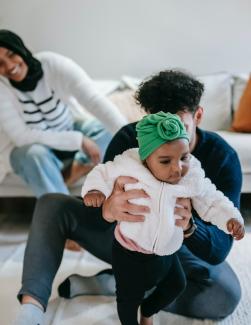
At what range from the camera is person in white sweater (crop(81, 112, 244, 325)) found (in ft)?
2.62

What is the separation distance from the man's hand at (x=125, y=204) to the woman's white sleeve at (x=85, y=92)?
919 mm

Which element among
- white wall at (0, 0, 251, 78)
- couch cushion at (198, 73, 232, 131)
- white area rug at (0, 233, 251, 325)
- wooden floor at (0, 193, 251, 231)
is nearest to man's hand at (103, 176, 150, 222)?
white area rug at (0, 233, 251, 325)

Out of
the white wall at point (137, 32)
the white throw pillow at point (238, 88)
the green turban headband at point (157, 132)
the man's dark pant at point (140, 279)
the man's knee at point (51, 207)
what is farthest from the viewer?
the white wall at point (137, 32)

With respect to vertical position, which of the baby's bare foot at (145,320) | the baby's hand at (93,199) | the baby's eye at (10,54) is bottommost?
the baby's bare foot at (145,320)

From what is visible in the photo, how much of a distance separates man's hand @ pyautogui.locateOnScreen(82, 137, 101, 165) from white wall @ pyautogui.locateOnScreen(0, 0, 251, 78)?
99 centimetres

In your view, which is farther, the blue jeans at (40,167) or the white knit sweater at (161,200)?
the blue jeans at (40,167)

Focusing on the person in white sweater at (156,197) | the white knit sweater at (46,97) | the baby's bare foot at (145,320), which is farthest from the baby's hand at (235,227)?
the white knit sweater at (46,97)

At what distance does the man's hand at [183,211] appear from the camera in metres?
0.87

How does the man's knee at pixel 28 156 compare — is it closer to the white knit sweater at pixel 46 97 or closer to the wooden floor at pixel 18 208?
the white knit sweater at pixel 46 97

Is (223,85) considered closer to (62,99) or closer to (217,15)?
(217,15)

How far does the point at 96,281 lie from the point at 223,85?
1482mm

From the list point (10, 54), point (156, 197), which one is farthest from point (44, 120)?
point (156, 197)

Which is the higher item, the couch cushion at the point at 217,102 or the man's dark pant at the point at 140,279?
the man's dark pant at the point at 140,279

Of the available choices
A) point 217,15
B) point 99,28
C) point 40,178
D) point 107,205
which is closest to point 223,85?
point 217,15
